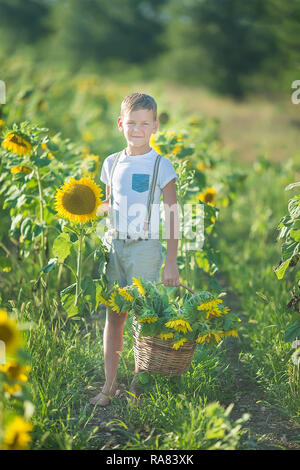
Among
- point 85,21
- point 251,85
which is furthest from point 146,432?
point 85,21

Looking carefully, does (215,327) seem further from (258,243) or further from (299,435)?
(258,243)

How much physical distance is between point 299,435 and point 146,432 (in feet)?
2.05

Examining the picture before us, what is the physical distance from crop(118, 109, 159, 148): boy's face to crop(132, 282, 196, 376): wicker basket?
0.63 m

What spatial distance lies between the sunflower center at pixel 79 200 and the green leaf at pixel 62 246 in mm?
155

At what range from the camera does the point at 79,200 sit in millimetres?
2129

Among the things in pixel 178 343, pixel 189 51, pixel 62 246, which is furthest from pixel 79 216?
pixel 189 51

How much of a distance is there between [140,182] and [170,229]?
241mm

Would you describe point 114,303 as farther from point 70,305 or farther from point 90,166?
point 90,166

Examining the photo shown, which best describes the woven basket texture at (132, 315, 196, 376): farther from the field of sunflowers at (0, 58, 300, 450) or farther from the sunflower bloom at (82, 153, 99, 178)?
the sunflower bloom at (82, 153, 99, 178)

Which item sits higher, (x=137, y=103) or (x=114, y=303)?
(x=137, y=103)

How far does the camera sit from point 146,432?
2086 millimetres

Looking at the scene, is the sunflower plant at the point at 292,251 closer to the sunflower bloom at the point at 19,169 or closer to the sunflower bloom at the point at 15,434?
the sunflower bloom at the point at 15,434

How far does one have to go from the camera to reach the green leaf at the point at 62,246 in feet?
7.36

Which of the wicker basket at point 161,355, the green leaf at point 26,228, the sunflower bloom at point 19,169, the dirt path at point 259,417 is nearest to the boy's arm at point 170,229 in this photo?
the wicker basket at point 161,355
